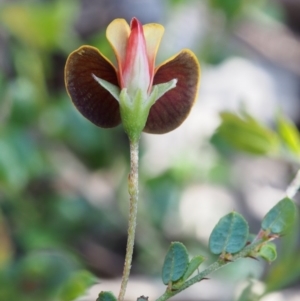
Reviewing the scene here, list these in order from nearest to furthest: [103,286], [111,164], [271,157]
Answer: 1. [271,157]
2. [103,286]
3. [111,164]

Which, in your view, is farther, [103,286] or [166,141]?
[166,141]

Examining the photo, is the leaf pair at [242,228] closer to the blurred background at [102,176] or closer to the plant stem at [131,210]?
the plant stem at [131,210]

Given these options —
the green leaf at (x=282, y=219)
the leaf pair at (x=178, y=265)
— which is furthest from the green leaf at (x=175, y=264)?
the green leaf at (x=282, y=219)

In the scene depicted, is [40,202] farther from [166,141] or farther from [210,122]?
[210,122]

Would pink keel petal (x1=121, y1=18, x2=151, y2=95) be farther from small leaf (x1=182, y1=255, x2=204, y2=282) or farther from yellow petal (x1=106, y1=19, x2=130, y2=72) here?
small leaf (x1=182, y1=255, x2=204, y2=282)

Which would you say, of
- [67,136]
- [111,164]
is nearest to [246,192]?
[111,164]

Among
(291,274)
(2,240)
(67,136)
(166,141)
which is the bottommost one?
(291,274)

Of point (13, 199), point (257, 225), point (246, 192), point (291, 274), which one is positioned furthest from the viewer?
point (246, 192)

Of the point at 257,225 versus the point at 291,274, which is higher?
the point at 257,225
